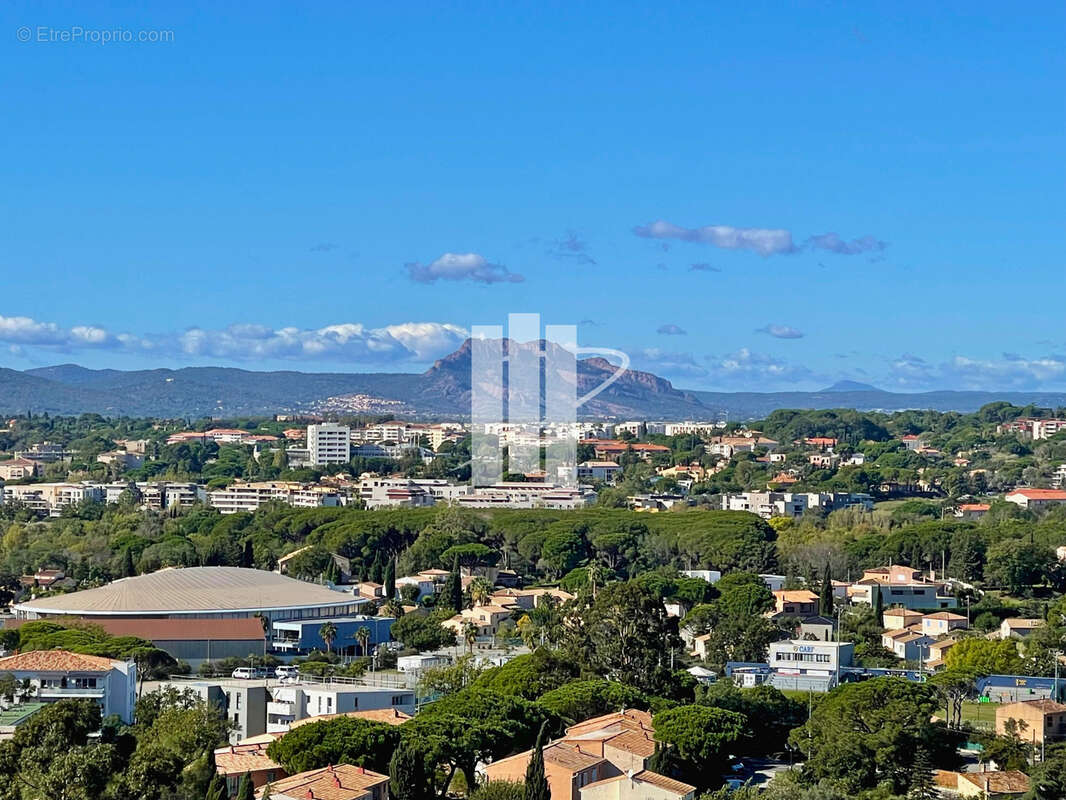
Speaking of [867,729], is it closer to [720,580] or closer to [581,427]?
[720,580]

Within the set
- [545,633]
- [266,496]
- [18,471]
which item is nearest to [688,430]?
[18,471]

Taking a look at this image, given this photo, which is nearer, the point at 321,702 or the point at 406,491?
the point at 321,702

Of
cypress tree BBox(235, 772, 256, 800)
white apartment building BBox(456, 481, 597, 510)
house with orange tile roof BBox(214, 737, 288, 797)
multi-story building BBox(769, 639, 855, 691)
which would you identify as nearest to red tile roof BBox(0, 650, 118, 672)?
house with orange tile roof BBox(214, 737, 288, 797)

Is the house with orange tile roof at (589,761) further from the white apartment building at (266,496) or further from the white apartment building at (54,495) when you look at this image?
the white apartment building at (54,495)

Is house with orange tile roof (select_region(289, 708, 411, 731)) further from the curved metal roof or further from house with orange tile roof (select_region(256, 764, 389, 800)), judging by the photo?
the curved metal roof

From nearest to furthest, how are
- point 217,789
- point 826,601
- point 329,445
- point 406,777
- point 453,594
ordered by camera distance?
point 217,789, point 406,777, point 826,601, point 453,594, point 329,445

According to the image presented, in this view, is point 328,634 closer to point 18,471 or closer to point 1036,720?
point 1036,720

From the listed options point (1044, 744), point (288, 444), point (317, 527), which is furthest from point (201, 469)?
point (1044, 744)
